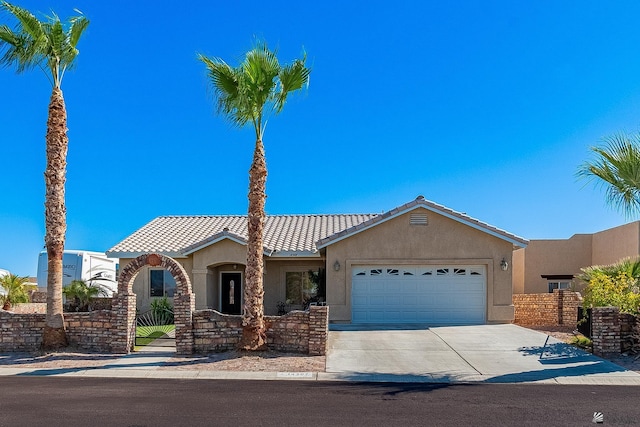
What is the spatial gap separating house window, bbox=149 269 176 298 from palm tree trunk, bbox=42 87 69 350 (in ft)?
26.9

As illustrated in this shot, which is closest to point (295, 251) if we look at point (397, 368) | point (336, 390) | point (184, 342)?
point (184, 342)

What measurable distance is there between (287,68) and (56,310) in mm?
8667

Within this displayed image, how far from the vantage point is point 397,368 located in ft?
40.0

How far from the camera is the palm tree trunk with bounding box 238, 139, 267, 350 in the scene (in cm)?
1341

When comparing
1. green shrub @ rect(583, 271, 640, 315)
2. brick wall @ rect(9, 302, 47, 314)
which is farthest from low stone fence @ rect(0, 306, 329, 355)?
brick wall @ rect(9, 302, 47, 314)

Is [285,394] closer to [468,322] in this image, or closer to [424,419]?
[424,419]

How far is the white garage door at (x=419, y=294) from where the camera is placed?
1966 centimetres

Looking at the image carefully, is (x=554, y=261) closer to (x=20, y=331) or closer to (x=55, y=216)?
(x=55, y=216)

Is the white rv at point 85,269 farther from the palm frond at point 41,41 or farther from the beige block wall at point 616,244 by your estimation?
the beige block wall at point 616,244

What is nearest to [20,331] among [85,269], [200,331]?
[200,331]

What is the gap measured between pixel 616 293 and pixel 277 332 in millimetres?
9037

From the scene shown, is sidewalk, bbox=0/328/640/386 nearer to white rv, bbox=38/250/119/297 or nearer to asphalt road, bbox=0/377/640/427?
asphalt road, bbox=0/377/640/427

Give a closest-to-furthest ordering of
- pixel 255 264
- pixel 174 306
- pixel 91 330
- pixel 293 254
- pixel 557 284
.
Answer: pixel 174 306, pixel 255 264, pixel 91 330, pixel 293 254, pixel 557 284

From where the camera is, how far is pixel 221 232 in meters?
21.0
